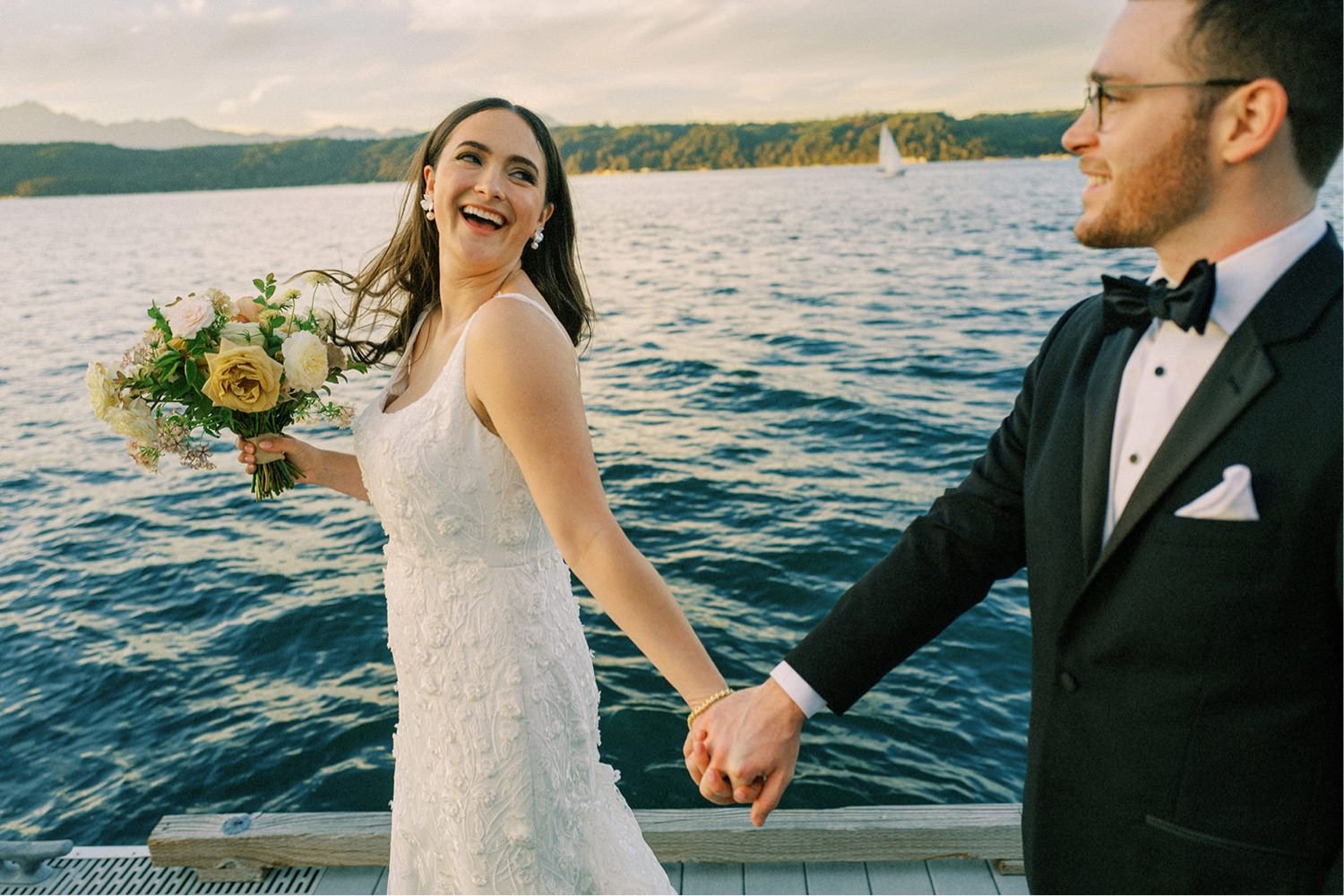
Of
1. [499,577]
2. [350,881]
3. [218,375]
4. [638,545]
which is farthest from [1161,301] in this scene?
[638,545]

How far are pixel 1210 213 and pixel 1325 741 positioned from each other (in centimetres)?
78

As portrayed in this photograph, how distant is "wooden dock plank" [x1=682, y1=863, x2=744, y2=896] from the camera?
332 centimetres

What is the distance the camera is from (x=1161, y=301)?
1540mm

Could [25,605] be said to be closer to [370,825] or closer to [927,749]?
[370,825]

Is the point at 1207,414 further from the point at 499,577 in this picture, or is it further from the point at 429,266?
the point at 429,266

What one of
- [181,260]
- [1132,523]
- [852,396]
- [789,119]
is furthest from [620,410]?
[789,119]

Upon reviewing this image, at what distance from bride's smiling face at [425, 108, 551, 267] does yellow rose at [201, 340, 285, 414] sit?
0.55 meters

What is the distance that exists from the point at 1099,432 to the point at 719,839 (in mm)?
2269

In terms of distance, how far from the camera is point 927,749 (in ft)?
19.1

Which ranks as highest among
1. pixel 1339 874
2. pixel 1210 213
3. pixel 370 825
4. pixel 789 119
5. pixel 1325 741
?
pixel 789 119

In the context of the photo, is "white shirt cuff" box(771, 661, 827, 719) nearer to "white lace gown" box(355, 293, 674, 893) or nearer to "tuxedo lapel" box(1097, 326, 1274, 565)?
"white lace gown" box(355, 293, 674, 893)

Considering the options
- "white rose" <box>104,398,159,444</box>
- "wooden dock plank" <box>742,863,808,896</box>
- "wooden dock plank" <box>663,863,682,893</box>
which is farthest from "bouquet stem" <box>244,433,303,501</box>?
"wooden dock plank" <box>742,863,808,896</box>

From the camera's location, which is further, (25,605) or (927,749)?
(25,605)

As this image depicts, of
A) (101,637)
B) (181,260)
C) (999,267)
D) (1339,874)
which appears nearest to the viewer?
(1339,874)
